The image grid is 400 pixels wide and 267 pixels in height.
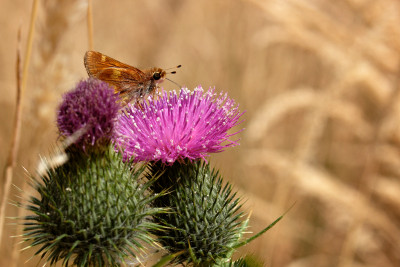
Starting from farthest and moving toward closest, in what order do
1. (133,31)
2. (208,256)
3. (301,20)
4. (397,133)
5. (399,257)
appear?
(133,31)
(399,257)
(301,20)
(397,133)
(208,256)

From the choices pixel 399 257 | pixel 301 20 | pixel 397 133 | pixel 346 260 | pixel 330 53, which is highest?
pixel 301 20

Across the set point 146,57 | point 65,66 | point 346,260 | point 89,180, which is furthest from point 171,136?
point 146,57

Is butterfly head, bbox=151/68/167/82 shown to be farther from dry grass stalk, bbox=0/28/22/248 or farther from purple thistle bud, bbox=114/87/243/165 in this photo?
dry grass stalk, bbox=0/28/22/248

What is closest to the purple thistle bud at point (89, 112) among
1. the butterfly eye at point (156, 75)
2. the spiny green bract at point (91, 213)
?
the spiny green bract at point (91, 213)

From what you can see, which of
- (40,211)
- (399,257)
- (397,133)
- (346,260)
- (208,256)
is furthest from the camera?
(399,257)

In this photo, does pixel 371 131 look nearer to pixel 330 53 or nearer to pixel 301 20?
pixel 330 53

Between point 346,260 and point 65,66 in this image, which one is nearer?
point 65,66

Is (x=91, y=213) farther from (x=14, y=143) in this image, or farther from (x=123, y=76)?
(x=123, y=76)

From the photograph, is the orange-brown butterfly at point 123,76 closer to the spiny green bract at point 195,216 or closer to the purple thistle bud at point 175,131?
the purple thistle bud at point 175,131

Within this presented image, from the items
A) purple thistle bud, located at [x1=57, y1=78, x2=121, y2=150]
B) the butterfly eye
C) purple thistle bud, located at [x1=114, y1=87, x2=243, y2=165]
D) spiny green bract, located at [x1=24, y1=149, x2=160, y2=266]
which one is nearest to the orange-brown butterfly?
the butterfly eye
